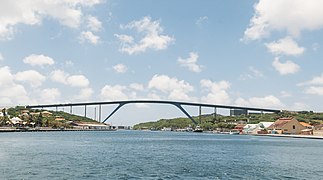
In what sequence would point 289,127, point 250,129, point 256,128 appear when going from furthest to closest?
point 250,129, point 256,128, point 289,127

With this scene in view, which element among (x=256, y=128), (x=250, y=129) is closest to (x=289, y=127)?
(x=256, y=128)

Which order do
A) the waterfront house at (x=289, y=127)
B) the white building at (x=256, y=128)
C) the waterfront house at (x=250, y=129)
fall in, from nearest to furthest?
the waterfront house at (x=289, y=127) → the white building at (x=256, y=128) → the waterfront house at (x=250, y=129)

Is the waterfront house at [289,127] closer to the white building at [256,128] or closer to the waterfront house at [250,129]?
the white building at [256,128]

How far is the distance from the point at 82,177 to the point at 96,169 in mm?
4549

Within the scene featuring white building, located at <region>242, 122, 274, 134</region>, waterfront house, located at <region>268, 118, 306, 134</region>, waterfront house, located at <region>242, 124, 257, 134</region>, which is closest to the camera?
waterfront house, located at <region>268, 118, 306, 134</region>

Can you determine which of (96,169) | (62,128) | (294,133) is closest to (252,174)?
(96,169)

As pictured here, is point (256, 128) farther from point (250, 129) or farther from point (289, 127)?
point (289, 127)

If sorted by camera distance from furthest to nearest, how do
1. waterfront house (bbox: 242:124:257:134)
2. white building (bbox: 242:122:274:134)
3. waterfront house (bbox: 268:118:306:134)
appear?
waterfront house (bbox: 242:124:257:134) < white building (bbox: 242:122:274:134) < waterfront house (bbox: 268:118:306:134)

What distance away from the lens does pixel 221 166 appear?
3716 centimetres

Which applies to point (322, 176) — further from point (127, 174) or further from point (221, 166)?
point (127, 174)

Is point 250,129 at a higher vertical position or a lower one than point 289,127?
lower

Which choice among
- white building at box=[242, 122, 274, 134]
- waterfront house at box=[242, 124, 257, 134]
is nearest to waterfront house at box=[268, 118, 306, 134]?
white building at box=[242, 122, 274, 134]

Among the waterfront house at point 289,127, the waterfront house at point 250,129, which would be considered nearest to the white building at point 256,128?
the waterfront house at point 250,129

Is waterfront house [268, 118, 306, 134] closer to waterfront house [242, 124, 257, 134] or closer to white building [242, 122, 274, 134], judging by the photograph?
white building [242, 122, 274, 134]
